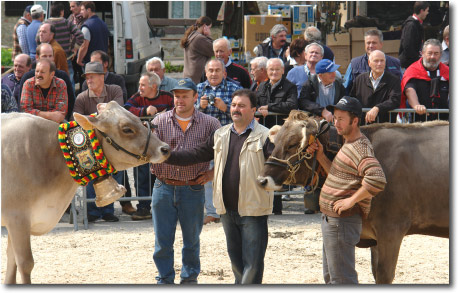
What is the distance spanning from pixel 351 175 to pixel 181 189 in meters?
1.84

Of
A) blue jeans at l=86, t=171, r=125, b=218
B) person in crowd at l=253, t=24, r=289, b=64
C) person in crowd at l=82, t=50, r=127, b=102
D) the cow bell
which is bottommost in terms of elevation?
blue jeans at l=86, t=171, r=125, b=218

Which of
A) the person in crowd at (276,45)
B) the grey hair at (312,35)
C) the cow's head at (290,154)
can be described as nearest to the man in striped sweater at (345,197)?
the cow's head at (290,154)

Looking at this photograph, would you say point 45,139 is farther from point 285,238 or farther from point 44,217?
point 285,238

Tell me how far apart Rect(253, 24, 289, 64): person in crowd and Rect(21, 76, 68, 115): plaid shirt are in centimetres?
434

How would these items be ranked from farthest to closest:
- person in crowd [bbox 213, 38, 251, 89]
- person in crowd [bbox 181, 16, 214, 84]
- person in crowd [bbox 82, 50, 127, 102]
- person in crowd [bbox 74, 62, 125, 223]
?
person in crowd [bbox 181, 16, 214, 84] < person in crowd [bbox 213, 38, 251, 89] < person in crowd [bbox 82, 50, 127, 102] < person in crowd [bbox 74, 62, 125, 223]

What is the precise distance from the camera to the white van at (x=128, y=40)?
14.9 m

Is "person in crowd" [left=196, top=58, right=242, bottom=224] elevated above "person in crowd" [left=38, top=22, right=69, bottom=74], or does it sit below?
below

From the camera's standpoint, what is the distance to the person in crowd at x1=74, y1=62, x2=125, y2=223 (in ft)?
32.1

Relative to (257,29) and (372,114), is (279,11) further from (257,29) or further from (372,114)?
(372,114)

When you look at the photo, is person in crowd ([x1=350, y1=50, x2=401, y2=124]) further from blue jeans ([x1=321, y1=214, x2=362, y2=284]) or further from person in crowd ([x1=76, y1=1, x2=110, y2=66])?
person in crowd ([x1=76, y1=1, x2=110, y2=66])

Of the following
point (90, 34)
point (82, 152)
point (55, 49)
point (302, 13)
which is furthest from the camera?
point (302, 13)

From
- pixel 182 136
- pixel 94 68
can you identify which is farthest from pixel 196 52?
pixel 182 136

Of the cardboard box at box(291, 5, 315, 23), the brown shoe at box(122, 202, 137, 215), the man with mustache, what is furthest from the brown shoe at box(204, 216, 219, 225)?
the cardboard box at box(291, 5, 315, 23)

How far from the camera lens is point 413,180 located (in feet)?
21.0
